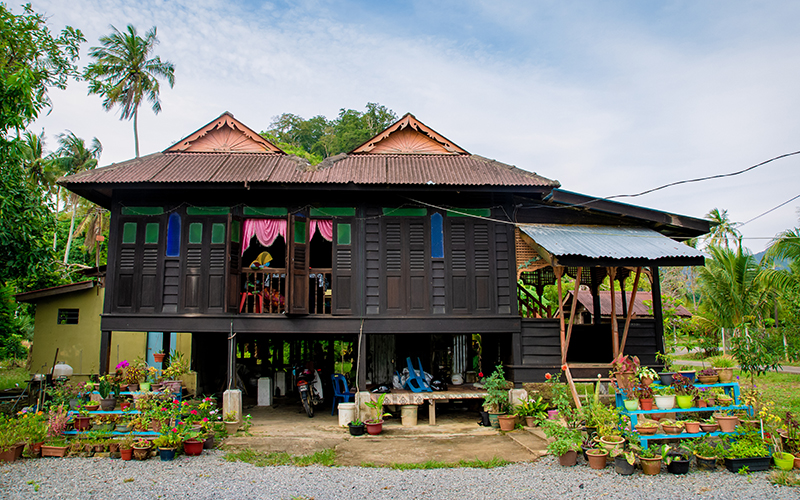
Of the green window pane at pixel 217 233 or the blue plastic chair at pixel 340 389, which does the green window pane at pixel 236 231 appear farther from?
the blue plastic chair at pixel 340 389

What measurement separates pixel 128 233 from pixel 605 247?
9.63 m

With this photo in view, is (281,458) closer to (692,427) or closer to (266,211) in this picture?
(266,211)

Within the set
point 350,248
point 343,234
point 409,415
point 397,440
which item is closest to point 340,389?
point 409,415

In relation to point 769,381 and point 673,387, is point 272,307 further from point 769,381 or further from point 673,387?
point 769,381

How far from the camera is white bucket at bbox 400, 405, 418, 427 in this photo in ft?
32.6

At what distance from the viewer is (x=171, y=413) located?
7.76 metres

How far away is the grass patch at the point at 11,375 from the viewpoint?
14.3 m

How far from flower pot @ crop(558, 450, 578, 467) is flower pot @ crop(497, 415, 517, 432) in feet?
7.63

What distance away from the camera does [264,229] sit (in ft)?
33.6

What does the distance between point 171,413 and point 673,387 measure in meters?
7.80

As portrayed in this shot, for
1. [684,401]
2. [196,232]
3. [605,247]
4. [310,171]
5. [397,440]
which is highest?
[310,171]

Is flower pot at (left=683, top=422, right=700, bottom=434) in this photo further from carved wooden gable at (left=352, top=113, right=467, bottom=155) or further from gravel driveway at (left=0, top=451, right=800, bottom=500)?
carved wooden gable at (left=352, top=113, right=467, bottom=155)

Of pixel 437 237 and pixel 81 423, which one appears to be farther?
pixel 437 237

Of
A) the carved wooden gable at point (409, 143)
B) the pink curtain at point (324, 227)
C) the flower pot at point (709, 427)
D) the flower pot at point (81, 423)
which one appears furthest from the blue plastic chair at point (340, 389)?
the flower pot at point (709, 427)
